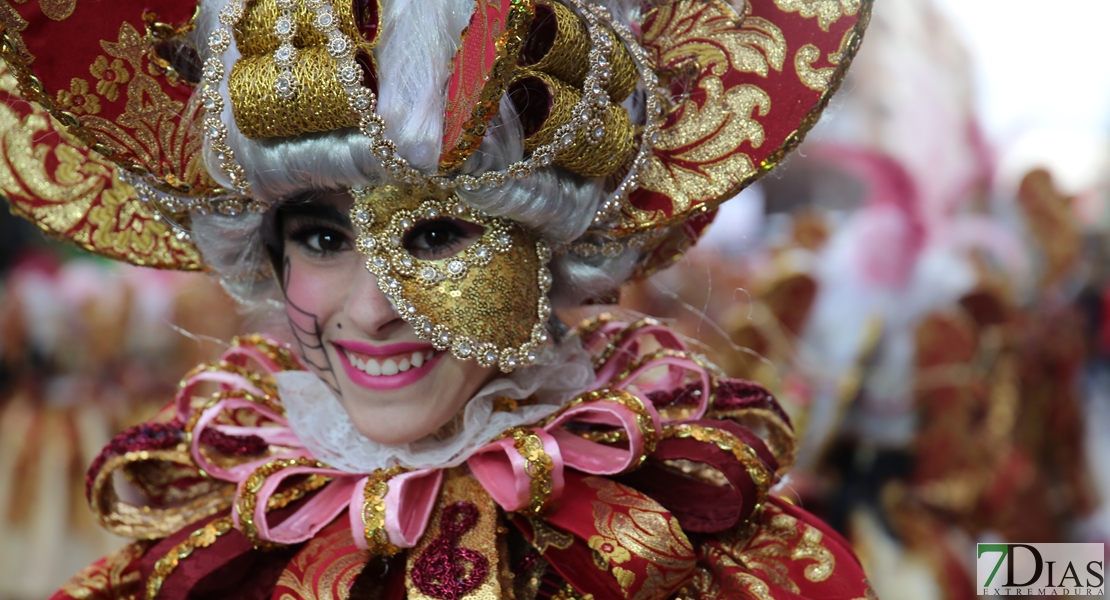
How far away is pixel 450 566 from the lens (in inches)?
49.3

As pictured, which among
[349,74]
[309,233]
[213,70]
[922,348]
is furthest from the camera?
[922,348]

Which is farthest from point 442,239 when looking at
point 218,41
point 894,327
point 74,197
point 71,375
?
point 71,375

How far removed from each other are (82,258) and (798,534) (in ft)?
16.7

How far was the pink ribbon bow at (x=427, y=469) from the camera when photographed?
1.26 metres

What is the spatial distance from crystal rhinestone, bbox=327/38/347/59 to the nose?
278 millimetres

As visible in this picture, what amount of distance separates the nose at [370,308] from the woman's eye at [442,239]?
67mm

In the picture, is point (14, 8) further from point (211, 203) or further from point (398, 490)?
point (398, 490)

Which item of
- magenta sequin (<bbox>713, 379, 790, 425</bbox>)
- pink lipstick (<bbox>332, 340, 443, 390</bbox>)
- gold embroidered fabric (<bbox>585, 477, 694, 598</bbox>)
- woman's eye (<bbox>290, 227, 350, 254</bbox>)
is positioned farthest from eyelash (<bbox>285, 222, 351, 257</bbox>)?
magenta sequin (<bbox>713, 379, 790, 425</bbox>)

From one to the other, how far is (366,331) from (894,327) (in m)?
2.83

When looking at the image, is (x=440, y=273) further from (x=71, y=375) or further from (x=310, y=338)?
(x=71, y=375)

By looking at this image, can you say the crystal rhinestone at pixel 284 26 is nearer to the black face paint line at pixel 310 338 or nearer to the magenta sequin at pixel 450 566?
the black face paint line at pixel 310 338

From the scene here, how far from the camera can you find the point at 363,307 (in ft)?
4.08

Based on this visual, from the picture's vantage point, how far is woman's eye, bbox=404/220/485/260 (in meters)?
1.24

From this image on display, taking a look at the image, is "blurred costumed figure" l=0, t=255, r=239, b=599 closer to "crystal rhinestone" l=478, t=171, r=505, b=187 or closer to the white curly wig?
the white curly wig
